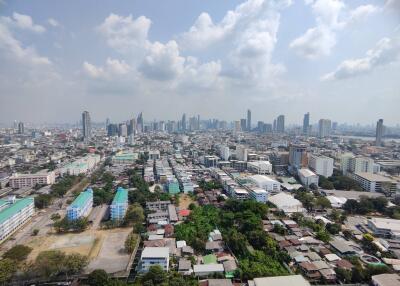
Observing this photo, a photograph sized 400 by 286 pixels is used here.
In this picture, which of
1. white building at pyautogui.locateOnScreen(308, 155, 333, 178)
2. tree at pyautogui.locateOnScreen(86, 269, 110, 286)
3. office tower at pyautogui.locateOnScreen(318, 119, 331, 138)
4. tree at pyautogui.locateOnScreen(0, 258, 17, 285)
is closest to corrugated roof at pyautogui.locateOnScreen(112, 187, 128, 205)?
tree at pyautogui.locateOnScreen(0, 258, 17, 285)

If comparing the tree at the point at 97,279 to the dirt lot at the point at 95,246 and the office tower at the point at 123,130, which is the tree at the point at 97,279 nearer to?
the dirt lot at the point at 95,246

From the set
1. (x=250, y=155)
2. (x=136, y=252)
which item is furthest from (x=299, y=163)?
(x=136, y=252)

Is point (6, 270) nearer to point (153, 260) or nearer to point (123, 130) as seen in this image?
point (153, 260)

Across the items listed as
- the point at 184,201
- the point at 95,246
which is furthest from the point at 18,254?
the point at 184,201

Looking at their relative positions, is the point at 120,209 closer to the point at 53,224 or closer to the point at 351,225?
the point at 53,224

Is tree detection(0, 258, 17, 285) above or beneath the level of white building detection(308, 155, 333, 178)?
beneath

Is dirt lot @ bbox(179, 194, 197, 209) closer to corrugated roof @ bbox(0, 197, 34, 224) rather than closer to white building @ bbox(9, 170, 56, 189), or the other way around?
corrugated roof @ bbox(0, 197, 34, 224)
